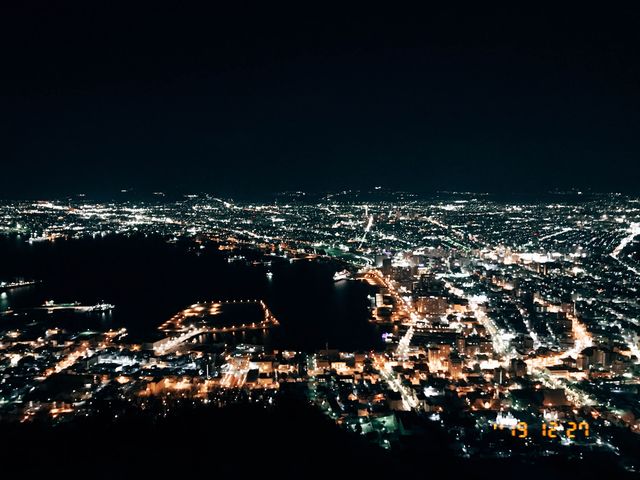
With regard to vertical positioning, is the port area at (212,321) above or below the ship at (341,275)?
below

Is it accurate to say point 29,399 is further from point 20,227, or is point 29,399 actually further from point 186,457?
point 20,227

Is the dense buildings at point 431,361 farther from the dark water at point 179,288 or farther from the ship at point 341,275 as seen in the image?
the dark water at point 179,288

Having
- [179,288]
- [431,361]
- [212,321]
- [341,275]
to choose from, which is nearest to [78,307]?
[179,288]

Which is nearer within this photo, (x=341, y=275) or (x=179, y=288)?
(x=179, y=288)

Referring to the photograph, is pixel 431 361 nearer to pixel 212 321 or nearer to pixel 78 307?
pixel 212 321

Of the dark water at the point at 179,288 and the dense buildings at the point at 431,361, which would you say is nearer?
the dense buildings at the point at 431,361

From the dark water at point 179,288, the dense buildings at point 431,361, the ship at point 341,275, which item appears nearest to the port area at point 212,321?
the dense buildings at point 431,361

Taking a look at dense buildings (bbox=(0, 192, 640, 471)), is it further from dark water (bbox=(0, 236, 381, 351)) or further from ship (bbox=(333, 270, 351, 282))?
dark water (bbox=(0, 236, 381, 351))

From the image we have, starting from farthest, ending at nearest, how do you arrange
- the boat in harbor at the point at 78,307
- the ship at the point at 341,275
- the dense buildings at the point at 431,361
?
the ship at the point at 341,275
the boat in harbor at the point at 78,307
the dense buildings at the point at 431,361
